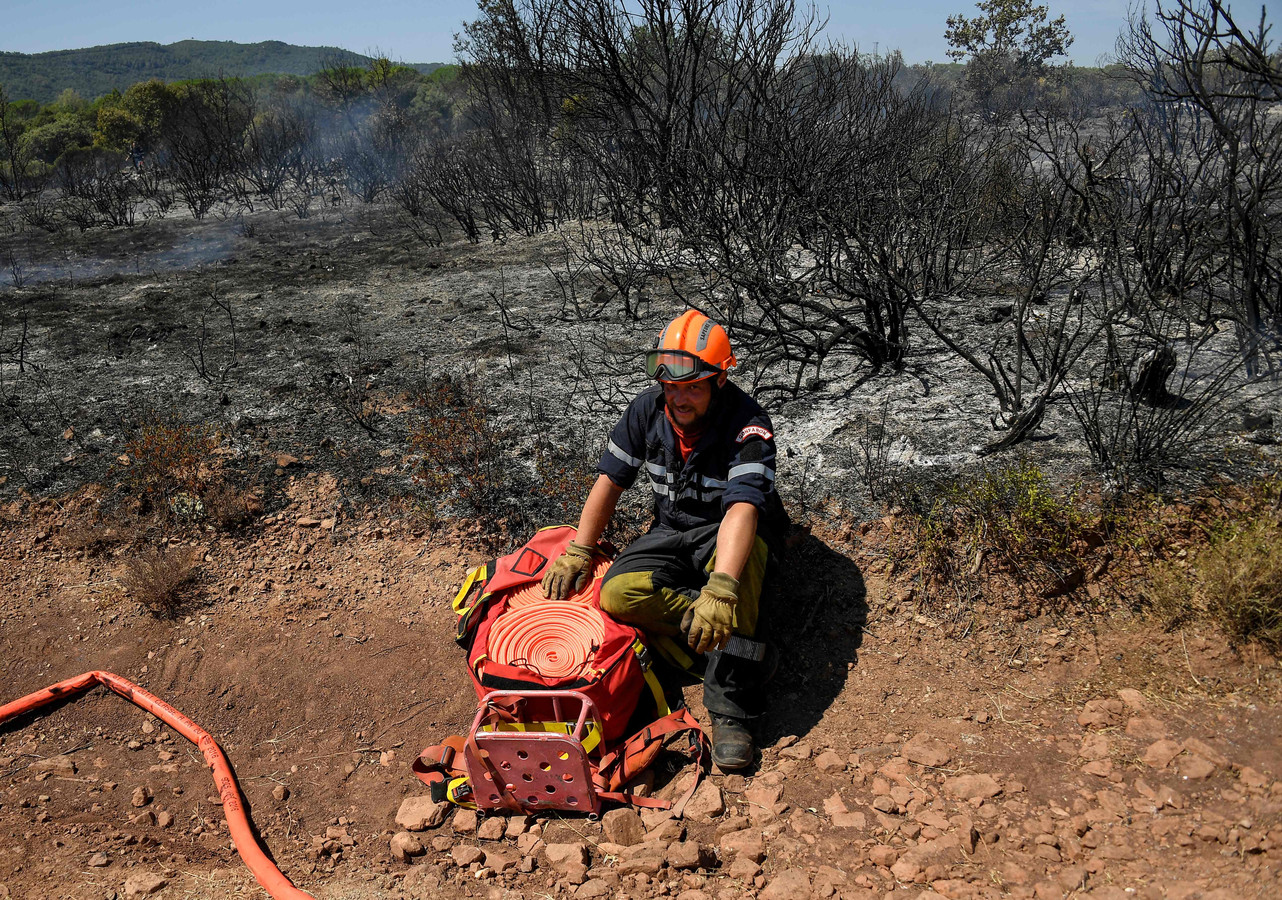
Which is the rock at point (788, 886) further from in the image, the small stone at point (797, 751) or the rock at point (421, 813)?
the rock at point (421, 813)

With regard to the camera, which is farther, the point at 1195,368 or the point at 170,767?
the point at 1195,368

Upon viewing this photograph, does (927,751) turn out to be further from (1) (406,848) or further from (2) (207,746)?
(2) (207,746)

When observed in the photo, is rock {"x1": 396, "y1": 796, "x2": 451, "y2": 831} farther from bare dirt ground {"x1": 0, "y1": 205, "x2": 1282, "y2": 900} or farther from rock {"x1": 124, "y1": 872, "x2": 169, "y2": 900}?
rock {"x1": 124, "y1": 872, "x2": 169, "y2": 900}

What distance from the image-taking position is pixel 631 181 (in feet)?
30.7

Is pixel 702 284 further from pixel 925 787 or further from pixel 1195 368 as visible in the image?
pixel 925 787

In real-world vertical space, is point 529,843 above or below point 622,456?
below

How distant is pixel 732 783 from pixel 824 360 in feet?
9.80

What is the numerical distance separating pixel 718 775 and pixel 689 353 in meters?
1.38

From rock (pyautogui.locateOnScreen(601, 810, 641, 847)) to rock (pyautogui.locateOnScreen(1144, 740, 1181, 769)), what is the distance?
1464 millimetres

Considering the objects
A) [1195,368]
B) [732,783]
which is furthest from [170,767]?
[1195,368]

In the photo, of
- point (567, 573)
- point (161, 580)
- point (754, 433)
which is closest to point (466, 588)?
point (567, 573)

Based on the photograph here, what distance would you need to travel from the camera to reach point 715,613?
238 cm

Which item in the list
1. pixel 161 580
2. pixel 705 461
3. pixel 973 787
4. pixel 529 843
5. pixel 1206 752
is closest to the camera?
pixel 1206 752

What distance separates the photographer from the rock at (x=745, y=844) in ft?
6.93
